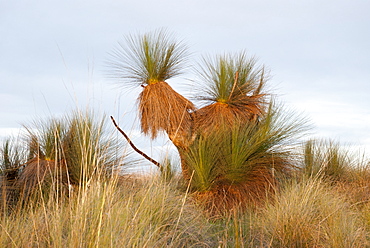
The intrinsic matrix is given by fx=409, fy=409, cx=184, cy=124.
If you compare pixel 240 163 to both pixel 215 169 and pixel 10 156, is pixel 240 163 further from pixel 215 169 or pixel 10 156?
pixel 10 156

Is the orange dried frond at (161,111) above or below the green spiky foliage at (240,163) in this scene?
above

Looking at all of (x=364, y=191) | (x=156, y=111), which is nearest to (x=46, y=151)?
(x=156, y=111)

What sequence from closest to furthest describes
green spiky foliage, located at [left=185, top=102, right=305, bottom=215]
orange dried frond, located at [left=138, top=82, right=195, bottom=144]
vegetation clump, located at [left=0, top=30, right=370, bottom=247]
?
vegetation clump, located at [left=0, top=30, right=370, bottom=247]
green spiky foliage, located at [left=185, top=102, right=305, bottom=215]
orange dried frond, located at [left=138, top=82, right=195, bottom=144]

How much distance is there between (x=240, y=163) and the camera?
657cm

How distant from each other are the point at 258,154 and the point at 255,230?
2112mm

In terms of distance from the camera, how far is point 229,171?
260 inches

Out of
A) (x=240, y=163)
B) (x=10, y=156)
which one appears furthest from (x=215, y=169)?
(x=10, y=156)

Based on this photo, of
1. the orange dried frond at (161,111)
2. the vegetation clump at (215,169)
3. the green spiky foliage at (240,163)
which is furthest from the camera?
the orange dried frond at (161,111)

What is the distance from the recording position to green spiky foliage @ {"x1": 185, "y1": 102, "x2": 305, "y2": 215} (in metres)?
6.50

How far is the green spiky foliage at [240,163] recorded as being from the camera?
6.50 metres

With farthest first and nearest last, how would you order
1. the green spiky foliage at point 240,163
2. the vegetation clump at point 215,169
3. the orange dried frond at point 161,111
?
the orange dried frond at point 161,111, the green spiky foliage at point 240,163, the vegetation clump at point 215,169

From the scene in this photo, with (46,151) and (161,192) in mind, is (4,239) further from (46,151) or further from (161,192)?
(46,151)

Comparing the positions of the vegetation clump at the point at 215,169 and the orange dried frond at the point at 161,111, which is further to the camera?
the orange dried frond at the point at 161,111

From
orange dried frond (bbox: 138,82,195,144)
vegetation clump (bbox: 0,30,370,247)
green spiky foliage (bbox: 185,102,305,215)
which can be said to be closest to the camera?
vegetation clump (bbox: 0,30,370,247)
